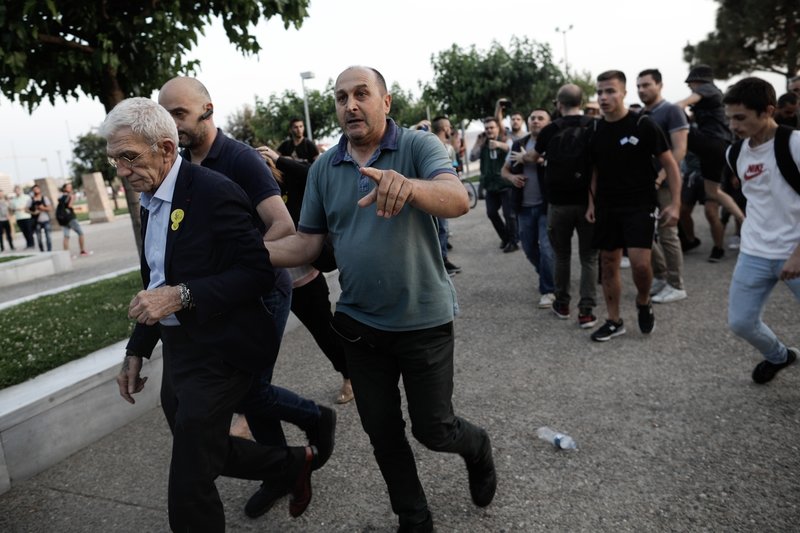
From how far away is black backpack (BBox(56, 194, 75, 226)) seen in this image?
1507 cm

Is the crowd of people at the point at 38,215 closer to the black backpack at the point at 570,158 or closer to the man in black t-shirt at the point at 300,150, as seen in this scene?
the man in black t-shirt at the point at 300,150

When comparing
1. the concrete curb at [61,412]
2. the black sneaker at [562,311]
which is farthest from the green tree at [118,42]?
the black sneaker at [562,311]

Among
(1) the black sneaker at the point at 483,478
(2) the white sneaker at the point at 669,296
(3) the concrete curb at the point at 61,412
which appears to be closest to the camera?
(1) the black sneaker at the point at 483,478

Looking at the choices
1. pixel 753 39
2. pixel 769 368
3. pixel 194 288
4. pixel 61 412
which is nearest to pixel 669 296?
pixel 769 368

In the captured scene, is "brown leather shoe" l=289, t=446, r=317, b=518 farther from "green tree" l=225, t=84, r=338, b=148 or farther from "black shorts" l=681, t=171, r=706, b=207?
Result: "green tree" l=225, t=84, r=338, b=148

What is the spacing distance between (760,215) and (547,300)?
2.89m

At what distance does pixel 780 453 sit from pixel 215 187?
3.08 meters

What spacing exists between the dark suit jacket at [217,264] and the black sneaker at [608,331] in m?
3.54

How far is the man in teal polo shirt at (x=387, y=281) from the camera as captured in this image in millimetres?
2529

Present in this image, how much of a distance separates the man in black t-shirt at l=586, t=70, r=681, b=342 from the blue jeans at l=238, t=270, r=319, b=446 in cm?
295

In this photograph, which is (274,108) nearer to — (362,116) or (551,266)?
(551,266)

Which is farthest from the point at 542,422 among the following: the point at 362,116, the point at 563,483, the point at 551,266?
the point at 551,266

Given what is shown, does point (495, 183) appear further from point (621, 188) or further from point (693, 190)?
point (621, 188)

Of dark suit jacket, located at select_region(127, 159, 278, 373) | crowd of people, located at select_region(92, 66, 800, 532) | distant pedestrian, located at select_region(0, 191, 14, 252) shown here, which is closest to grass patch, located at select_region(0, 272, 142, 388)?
crowd of people, located at select_region(92, 66, 800, 532)
